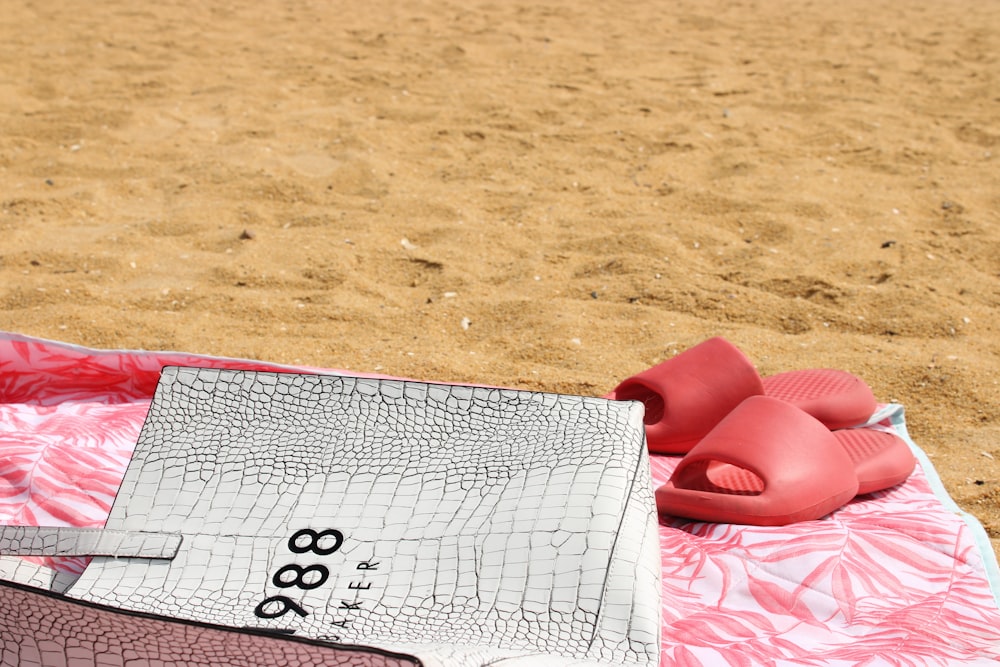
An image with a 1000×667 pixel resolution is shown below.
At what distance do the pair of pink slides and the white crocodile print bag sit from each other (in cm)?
22

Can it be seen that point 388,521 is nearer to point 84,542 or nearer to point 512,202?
point 84,542

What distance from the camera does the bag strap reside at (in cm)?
111

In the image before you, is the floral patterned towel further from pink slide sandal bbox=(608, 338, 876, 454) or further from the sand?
the sand

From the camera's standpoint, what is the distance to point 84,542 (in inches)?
43.8

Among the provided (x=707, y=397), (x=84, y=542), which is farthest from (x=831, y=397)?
(x=84, y=542)

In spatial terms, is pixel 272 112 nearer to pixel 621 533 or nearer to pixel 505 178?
pixel 505 178

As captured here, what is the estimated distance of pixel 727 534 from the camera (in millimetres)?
1344

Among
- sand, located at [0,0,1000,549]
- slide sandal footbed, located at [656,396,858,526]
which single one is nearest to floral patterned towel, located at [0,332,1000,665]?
slide sandal footbed, located at [656,396,858,526]

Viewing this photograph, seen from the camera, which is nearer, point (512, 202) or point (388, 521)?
point (388, 521)

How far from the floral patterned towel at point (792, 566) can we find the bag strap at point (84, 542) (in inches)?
3.3

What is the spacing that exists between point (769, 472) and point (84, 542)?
855 millimetres

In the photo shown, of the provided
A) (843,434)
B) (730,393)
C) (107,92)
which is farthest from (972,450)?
(107,92)

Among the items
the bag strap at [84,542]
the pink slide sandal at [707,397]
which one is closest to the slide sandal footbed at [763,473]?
the pink slide sandal at [707,397]

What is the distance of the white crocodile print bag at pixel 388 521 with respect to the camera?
3.34 feet
